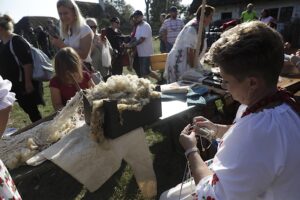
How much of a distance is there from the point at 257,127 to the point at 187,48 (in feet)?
9.76

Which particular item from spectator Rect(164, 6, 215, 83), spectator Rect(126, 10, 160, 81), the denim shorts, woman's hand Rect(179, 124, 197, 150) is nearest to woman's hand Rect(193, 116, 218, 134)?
woman's hand Rect(179, 124, 197, 150)

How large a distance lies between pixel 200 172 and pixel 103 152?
972 millimetres

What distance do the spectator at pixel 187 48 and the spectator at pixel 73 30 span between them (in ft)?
3.96

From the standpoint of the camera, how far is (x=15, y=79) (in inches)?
140

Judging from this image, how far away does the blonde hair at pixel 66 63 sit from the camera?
2794 mm

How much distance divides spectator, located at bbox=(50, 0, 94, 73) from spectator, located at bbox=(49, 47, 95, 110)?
1.10ft

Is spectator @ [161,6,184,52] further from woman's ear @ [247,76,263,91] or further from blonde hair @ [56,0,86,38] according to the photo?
woman's ear @ [247,76,263,91]

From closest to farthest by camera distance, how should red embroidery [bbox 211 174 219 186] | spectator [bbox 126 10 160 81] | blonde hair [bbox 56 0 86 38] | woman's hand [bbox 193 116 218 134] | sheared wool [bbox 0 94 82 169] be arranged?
red embroidery [bbox 211 174 219 186] < woman's hand [bbox 193 116 218 134] < sheared wool [bbox 0 94 82 169] < blonde hair [bbox 56 0 86 38] < spectator [bbox 126 10 160 81]

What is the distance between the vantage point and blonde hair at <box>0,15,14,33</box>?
3.37m

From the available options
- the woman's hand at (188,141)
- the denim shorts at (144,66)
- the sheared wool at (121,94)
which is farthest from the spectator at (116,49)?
the woman's hand at (188,141)

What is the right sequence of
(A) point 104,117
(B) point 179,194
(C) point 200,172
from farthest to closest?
(A) point 104,117
(B) point 179,194
(C) point 200,172

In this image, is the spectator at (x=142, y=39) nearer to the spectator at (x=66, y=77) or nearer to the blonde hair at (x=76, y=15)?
the blonde hair at (x=76, y=15)

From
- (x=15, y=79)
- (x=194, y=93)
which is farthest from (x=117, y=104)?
(x=15, y=79)

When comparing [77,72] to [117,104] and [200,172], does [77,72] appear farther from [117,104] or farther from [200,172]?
[200,172]
